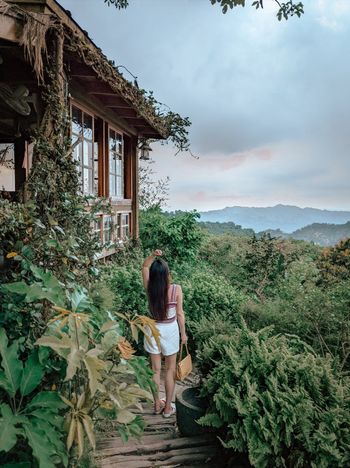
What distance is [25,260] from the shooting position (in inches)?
112

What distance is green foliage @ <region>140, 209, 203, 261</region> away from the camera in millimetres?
9859

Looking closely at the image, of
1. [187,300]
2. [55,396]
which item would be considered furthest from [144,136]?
[55,396]

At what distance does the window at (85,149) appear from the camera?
660 cm

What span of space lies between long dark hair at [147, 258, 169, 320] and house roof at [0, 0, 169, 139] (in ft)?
8.27

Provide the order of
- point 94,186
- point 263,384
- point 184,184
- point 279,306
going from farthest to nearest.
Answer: point 184,184
point 94,186
point 279,306
point 263,384

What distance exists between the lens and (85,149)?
710cm

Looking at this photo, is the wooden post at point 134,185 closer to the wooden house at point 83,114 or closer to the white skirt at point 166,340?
the wooden house at point 83,114

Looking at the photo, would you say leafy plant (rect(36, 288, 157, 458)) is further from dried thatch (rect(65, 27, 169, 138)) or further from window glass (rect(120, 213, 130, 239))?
window glass (rect(120, 213, 130, 239))

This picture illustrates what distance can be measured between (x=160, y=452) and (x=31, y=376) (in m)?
1.79

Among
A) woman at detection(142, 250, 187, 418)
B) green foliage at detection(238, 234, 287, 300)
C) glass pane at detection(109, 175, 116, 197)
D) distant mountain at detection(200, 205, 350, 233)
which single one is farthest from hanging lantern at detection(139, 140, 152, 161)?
distant mountain at detection(200, 205, 350, 233)

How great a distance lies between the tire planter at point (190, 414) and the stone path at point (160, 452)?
0.22 feet

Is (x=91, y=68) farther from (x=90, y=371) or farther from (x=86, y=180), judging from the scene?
(x=90, y=371)

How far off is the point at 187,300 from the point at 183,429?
296 centimetres

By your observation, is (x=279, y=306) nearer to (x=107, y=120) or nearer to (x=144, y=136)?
(x=107, y=120)
